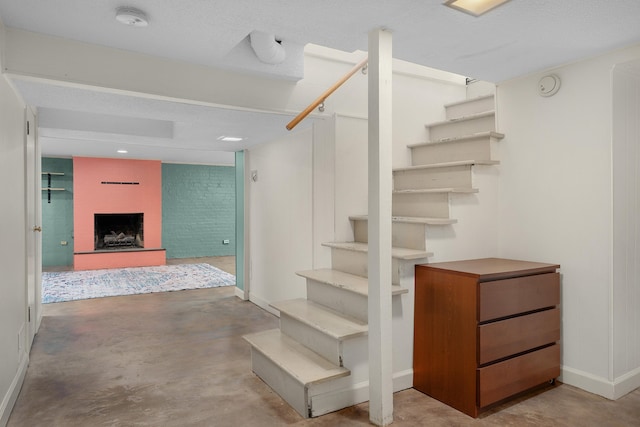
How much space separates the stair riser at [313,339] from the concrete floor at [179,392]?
325mm

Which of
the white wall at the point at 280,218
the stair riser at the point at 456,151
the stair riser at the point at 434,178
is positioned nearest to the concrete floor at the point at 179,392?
the white wall at the point at 280,218

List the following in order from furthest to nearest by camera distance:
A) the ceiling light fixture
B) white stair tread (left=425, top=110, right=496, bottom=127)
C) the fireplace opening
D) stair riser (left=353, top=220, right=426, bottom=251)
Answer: the fireplace opening → white stair tread (left=425, top=110, right=496, bottom=127) → stair riser (left=353, top=220, right=426, bottom=251) → the ceiling light fixture

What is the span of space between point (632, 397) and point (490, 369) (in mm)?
993

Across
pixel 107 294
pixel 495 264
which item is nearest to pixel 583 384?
pixel 495 264

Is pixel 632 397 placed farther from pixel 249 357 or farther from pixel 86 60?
pixel 86 60

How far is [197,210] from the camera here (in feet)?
30.1

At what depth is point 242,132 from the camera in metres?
4.16

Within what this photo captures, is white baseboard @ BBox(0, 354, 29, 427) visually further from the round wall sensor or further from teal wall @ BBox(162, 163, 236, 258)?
teal wall @ BBox(162, 163, 236, 258)

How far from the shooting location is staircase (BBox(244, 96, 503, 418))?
2.34 metres

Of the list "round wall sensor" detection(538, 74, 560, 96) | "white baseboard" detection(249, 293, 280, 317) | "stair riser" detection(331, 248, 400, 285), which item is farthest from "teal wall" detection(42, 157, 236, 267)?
"round wall sensor" detection(538, 74, 560, 96)

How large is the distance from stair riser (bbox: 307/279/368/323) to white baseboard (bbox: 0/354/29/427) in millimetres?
1838

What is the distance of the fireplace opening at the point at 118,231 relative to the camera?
319 inches

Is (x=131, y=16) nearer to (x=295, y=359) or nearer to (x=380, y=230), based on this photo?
(x=380, y=230)

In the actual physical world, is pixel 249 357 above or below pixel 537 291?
below
